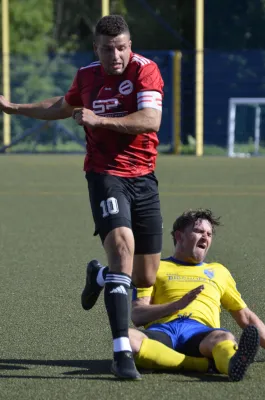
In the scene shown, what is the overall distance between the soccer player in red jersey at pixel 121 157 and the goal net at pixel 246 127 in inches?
846

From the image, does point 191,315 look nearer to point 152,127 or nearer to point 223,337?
point 223,337

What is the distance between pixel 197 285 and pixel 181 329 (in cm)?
38

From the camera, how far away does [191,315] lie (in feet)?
20.3

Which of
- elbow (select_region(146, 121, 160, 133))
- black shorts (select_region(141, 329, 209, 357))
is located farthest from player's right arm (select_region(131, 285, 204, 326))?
elbow (select_region(146, 121, 160, 133))

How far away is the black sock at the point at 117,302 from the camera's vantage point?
5781 mm

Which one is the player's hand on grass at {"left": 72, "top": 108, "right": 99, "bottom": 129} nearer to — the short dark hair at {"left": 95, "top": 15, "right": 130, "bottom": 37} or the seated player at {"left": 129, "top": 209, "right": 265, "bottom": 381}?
the short dark hair at {"left": 95, "top": 15, "right": 130, "bottom": 37}

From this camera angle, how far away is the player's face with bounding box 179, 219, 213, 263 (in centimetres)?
627

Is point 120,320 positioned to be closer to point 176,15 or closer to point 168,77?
point 168,77

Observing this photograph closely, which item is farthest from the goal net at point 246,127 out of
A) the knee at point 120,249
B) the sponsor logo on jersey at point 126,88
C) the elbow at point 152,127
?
the knee at point 120,249

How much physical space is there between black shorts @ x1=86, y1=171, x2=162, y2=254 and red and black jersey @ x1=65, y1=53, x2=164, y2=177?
0.19ft

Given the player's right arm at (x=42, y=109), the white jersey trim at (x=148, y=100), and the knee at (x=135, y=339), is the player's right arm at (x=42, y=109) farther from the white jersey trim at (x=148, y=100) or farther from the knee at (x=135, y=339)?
the knee at (x=135, y=339)

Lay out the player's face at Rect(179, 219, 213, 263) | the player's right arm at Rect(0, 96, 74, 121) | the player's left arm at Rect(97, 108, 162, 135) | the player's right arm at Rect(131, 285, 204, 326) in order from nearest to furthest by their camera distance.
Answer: the player's right arm at Rect(131, 285, 204, 326) → the player's left arm at Rect(97, 108, 162, 135) → the player's face at Rect(179, 219, 213, 263) → the player's right arm at Rect(0, 96, 74, 121)

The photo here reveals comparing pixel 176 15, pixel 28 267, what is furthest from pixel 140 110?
pixel 176 15

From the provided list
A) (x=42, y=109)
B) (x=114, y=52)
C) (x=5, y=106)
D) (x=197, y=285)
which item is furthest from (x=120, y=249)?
(x=5, y=106)
